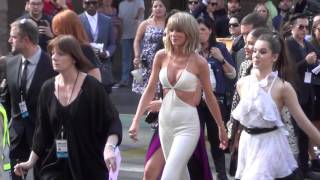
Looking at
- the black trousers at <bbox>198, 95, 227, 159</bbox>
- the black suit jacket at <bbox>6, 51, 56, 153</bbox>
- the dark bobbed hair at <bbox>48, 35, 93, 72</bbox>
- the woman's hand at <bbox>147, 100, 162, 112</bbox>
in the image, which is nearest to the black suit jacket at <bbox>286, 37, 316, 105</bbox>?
the black trousers at <bbox>198, 95, 227, 159</bbox>

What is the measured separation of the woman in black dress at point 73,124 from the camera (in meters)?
6.49

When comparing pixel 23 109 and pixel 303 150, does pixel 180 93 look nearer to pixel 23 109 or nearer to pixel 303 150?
Result: pixel 23 109

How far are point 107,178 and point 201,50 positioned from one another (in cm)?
350

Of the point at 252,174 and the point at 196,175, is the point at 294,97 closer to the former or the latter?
the point at 252,174

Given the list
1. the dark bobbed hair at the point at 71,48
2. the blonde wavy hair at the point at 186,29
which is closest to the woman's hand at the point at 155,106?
the blonde wavy hair at the point at 186,29

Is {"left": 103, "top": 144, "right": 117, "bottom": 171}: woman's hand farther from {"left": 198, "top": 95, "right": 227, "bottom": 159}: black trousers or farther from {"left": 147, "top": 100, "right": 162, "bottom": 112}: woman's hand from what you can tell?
{"left": 198, "top": 95, "right": 227, "bottom": 159}: black trousers

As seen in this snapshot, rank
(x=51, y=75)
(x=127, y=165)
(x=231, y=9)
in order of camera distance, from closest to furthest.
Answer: (x=51, y=75) → (x=127, y=165) → (x=231, y=9)

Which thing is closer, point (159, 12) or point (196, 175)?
point (196, 175)

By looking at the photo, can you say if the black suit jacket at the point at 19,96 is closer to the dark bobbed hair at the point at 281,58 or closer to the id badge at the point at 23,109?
the id badge at the point at 23,109

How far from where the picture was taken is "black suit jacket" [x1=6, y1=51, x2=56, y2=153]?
7.83 m

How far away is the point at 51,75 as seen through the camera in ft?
25.8

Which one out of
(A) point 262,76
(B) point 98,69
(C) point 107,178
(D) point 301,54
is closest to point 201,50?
(D) point 301,54

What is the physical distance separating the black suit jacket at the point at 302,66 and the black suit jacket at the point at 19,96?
348 cm

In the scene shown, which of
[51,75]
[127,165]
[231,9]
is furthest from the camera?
[231,9]
